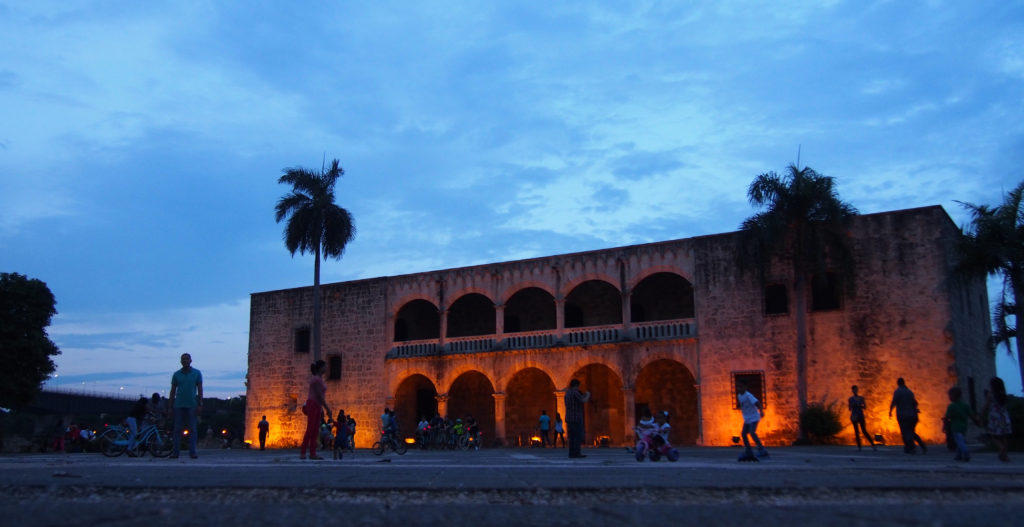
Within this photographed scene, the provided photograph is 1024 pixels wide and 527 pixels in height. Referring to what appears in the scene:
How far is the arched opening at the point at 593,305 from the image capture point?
30.4m

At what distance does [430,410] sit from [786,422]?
14.3 metres

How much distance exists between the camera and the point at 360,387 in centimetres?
3253

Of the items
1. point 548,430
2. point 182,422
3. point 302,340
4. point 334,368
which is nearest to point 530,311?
point 548,430

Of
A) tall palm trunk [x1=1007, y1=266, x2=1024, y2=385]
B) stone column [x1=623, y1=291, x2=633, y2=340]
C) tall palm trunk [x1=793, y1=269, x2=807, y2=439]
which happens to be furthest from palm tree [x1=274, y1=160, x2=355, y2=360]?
tall palm trunk [x1=1007, y1=266, x2=1024, y2=385]

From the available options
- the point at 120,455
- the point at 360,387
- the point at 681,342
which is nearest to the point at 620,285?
the point at 681,342

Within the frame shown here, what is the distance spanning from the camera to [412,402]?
3266 centimetres

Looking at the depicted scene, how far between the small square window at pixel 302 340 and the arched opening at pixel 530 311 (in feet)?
27.2

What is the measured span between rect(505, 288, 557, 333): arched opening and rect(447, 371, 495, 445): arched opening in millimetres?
2350

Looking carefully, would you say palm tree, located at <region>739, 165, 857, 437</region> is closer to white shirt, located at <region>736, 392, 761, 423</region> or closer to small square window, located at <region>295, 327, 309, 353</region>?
white shirt, located at <region>736, 392, 761, 423</region>

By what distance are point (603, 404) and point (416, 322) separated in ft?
30.8

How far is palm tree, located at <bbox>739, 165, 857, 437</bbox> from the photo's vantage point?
23016mm

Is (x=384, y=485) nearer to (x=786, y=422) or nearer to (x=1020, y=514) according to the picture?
(x=1020, y=514)

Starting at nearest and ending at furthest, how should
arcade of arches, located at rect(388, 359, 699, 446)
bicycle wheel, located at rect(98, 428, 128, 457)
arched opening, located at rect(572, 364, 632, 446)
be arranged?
bicycle wheel, located at rect(98, 428, 128, 457)
arcade of arches, located at rect(388, 359, 699, 446)
arched opening, located at rect(572, 364, 632, 446)

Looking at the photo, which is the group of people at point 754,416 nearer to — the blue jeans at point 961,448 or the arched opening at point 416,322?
the blue jeans at point 961,448
